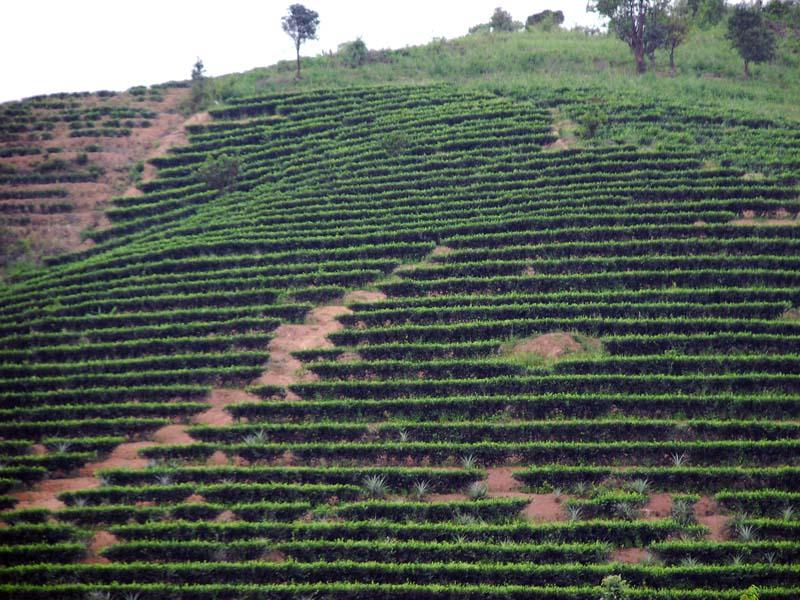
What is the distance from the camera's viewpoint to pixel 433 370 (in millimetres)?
22109

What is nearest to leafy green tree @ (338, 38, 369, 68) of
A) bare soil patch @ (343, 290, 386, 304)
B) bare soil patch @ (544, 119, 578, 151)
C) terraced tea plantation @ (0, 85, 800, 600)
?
terraced tea plantation @ (0, 85, 800, 600)

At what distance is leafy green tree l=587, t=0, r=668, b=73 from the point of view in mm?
40406

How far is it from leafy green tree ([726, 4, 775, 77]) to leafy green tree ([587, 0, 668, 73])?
3832 millimetres

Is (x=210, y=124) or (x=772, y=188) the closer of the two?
(x=772, y=188)

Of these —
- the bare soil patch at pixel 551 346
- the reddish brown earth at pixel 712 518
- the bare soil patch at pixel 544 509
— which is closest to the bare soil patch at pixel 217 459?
the bare soil patch at pixel 544 509

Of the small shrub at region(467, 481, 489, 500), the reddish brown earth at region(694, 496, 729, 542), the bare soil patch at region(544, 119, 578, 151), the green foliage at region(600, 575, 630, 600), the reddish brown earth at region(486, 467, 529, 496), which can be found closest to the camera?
the green foliage at region(600, 575, 630, 600)

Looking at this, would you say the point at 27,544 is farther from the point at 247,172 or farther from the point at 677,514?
the point at 247,172

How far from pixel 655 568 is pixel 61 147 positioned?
A: 33.8m

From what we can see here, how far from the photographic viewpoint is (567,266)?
83.0ft

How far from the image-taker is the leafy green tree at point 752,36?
39.1m

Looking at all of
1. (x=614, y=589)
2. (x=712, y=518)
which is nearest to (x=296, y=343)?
(x=614, y=589)

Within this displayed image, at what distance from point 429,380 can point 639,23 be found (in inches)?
1127

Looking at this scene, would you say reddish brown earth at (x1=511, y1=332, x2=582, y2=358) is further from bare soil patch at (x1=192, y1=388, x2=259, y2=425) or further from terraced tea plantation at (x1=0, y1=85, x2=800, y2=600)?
bare soil patch at (x1=192, y1=388, x2=259, y2=425)

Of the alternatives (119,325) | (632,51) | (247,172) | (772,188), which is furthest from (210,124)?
(772,188)
